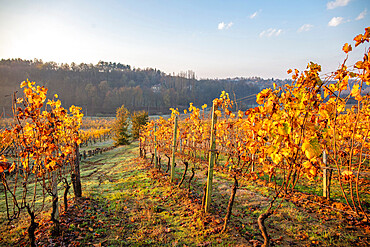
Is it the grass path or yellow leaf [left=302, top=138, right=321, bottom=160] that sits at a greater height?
yellow leaf [left=302, top=138, right=321, bottom=160]

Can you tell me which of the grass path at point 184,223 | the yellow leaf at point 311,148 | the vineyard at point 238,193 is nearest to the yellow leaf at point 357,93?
the vineyard at point 238,193

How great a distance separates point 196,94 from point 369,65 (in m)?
96.5

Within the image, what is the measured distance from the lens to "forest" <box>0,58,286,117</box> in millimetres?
69375

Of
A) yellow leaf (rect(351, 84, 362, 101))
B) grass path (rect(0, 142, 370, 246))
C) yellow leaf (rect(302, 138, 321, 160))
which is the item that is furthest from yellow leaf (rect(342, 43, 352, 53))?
grass path (rect(0, 142, 370, 246))

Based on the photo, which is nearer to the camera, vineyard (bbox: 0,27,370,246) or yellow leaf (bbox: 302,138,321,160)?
yellow leaf (bbox: 302,138,321,160)

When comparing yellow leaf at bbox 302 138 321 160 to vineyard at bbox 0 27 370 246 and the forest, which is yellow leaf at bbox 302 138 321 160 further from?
the forest

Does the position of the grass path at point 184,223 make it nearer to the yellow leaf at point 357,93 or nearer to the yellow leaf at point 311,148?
the yellow leaf at point 311,148

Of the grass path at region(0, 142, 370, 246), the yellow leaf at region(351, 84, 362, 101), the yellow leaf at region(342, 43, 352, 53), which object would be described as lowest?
the grass path at region(0, 142, 370, 246)

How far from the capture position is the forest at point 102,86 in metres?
69.4

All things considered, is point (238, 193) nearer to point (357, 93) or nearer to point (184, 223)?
point (184, 223)

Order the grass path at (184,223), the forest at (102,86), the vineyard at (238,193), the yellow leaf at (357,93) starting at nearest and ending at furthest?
1. the yellow leaf at (357,93)
2. the vineyard at (238,193)
3. the grass path at (184,223)
4. the forest at (102,86)

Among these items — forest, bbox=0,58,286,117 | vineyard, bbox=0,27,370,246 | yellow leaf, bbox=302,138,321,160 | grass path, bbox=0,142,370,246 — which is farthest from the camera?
forest, bbox=0,58,286,117

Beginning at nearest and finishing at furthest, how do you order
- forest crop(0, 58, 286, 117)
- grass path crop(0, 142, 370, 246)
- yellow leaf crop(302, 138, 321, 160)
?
yellow leaf crop(302, 138, 321, 160), grass path crop(0, 142, 370, 246), forest crop(0, 58, 286, 117)

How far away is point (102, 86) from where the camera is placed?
259ft
